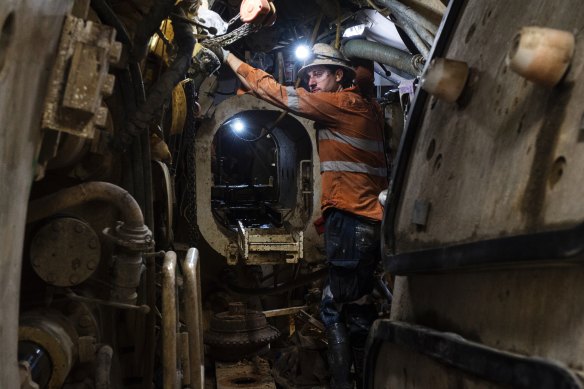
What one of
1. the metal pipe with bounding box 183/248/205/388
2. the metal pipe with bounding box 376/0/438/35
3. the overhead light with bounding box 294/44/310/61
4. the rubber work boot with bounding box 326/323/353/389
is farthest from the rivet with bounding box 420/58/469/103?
the overhead light with bounding box 294/44/310/61

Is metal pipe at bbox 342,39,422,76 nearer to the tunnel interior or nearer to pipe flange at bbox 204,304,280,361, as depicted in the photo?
the tunnel interior

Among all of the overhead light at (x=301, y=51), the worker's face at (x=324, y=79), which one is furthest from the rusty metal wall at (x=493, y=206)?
the overhead light at (x=301, y=51)

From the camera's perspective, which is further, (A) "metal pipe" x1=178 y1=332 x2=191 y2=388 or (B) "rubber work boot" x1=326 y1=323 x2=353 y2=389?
(B) "rubber work boot" x1=326 y1=323 x2=353 y2=389

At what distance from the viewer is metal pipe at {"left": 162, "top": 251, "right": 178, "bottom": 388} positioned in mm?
1929

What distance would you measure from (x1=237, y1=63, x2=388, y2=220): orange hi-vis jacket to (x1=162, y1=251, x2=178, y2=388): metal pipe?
264 centimetres

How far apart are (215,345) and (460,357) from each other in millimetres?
4027

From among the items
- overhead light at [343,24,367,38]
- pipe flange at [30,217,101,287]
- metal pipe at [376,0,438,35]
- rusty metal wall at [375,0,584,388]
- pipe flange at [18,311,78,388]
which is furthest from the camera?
overhead light at [343,24,367,38]

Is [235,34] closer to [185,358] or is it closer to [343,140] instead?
[343,140]

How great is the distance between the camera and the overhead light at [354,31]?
225 inches

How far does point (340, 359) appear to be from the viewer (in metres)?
4.25

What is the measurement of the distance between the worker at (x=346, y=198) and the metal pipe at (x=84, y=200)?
102 inches

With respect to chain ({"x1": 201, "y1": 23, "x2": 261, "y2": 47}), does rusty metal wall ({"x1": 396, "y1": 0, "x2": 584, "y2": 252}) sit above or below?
below

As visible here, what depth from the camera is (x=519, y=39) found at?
1018 millimetres

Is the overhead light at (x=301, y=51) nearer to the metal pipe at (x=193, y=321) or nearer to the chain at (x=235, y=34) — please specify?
the chain at (x=235, y=34)
